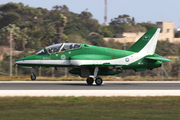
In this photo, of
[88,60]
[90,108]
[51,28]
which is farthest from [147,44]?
[51,28]

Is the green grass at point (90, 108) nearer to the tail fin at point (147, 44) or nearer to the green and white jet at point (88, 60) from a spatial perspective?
the green and white jet at point (88, 60)

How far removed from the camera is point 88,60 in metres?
22.2

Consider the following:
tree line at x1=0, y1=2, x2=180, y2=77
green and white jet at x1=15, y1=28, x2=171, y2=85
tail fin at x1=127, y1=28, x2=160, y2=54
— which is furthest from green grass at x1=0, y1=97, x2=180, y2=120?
tree line at x1=0, y1=2, x2=180, y2=77

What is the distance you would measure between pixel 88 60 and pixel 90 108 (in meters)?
10.4

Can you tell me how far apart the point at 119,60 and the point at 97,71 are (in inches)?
74.4

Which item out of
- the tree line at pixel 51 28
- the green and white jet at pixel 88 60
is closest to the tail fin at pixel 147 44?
the green and white jet at pixel 88 60

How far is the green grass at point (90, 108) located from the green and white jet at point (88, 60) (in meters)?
7.72

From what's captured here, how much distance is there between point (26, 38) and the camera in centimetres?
7331

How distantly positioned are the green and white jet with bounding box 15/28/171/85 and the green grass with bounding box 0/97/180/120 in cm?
772

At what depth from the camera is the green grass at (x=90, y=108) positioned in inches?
405

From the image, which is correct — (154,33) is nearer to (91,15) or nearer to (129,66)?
(129,66)

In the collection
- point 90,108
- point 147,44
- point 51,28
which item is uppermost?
point 51,28

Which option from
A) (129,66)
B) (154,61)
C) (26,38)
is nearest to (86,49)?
(129,66)

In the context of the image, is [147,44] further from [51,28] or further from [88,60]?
[51,28]
